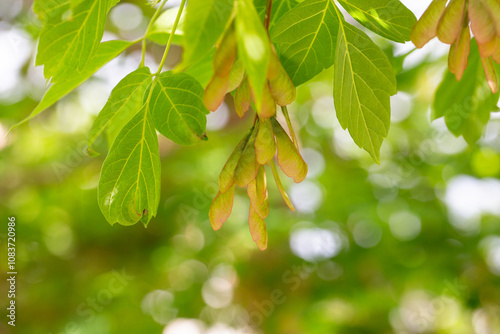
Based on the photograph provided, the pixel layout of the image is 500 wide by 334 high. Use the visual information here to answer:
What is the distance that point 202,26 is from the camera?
363 millimetres

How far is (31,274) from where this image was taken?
2.53 metres

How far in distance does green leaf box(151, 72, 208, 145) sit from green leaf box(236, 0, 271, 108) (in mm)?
235

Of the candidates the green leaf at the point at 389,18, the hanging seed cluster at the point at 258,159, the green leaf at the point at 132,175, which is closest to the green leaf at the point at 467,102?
the green leaf at the point at 389,18

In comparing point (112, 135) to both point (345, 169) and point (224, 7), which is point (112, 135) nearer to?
point (224, 7)

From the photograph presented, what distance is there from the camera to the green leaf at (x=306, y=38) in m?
0.56

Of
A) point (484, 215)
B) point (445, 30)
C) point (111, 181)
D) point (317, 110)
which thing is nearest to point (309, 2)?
point (445, 30)

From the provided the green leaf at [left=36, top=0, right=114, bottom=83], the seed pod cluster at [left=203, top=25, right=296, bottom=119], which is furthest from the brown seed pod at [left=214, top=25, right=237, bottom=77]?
the green leaf at [left=36, top=0, right=114, bottom=83]

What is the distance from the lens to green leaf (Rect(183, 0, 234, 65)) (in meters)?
0.36

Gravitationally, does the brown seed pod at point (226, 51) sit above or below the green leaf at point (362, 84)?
above

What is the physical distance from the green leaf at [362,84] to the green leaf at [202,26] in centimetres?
22

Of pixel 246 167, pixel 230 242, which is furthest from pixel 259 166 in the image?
pixel 230 242

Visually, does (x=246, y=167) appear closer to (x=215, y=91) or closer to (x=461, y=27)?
(x=215, y=91)

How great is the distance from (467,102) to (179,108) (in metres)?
0.54

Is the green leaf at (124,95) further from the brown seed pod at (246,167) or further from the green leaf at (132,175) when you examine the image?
the brown seed pod at (246,167)
